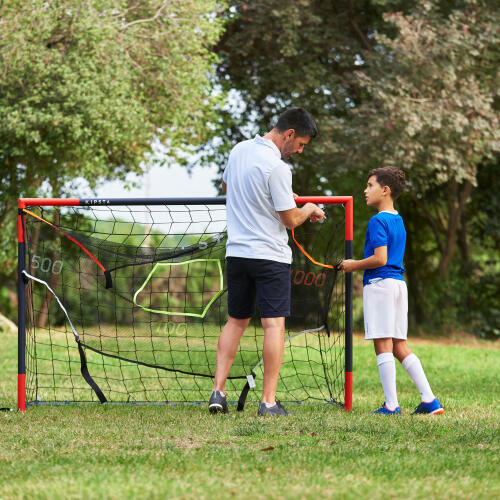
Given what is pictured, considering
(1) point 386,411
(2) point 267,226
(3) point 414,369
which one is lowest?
(1) point 386,411

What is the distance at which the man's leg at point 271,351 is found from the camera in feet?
17.6

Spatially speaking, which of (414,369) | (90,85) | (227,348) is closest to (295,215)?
(227,348)

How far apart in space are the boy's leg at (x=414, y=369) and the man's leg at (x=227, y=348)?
115 centimetres

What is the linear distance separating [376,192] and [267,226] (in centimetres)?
95

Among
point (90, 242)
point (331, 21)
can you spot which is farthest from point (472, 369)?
point (331, 21)

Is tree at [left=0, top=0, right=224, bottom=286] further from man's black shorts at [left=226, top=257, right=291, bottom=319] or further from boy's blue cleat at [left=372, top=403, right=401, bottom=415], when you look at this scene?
boy's blue cleat at [left=372, top=403, right=401, bottom=415]

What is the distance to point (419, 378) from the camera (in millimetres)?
5676

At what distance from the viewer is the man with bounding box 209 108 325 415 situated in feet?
17.4

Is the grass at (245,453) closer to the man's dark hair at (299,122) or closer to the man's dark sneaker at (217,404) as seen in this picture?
the man's dark sneaker at (217,404)

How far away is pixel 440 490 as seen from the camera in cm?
330

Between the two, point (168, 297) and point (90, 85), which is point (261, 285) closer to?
point (168, 297)

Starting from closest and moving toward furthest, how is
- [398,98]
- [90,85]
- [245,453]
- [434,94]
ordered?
[245,453] → [90,85] → [398,98] → [434,94]

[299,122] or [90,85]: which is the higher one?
[90,85]

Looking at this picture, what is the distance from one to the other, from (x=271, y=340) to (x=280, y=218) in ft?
2.73
